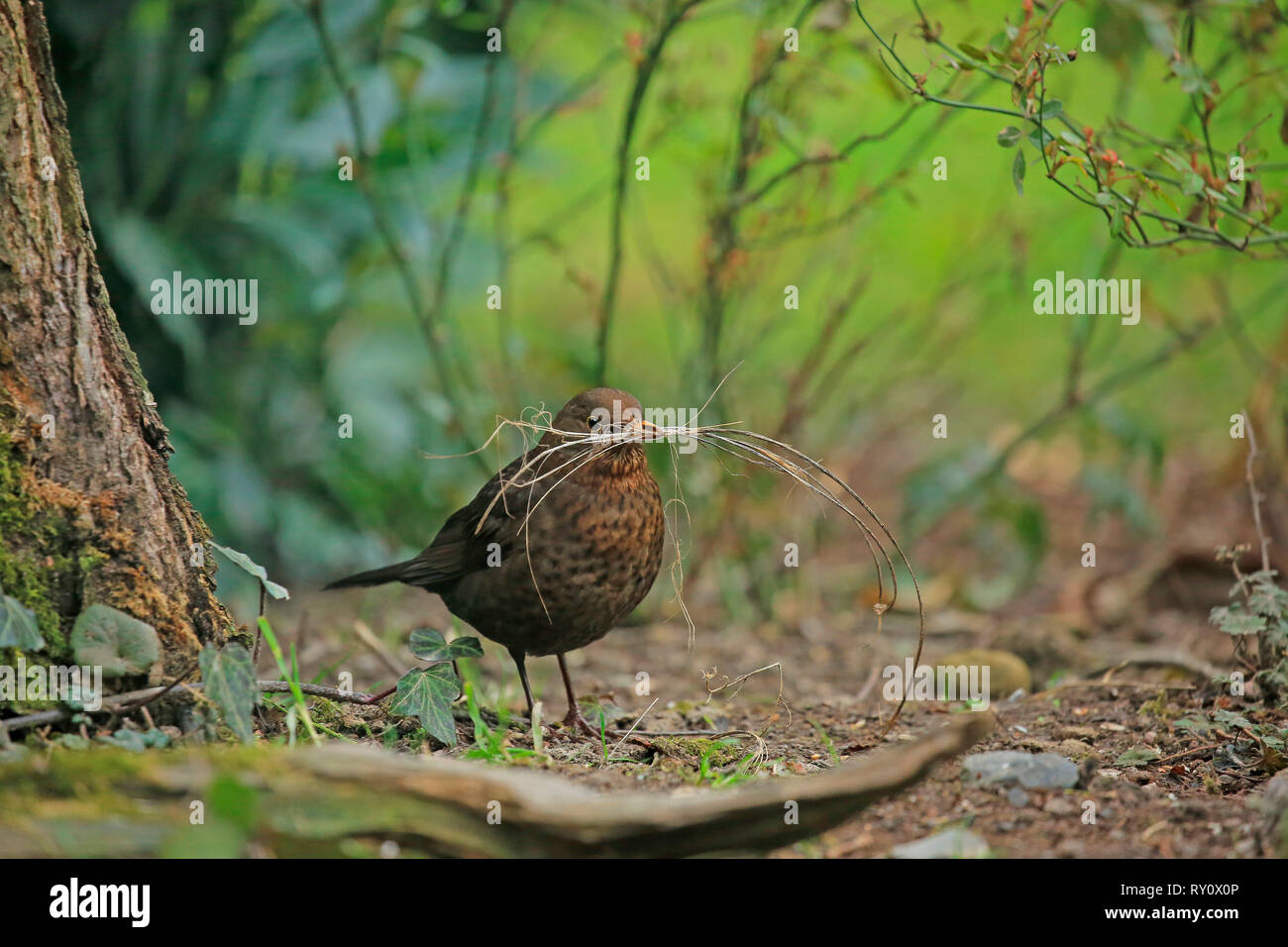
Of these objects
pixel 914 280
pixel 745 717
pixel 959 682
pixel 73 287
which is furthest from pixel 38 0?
pixel 914 280

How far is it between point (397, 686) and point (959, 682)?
2.02m

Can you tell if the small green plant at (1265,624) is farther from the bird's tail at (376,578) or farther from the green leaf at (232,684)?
the green leaf at (232,684)

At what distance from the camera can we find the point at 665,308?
5949 mm

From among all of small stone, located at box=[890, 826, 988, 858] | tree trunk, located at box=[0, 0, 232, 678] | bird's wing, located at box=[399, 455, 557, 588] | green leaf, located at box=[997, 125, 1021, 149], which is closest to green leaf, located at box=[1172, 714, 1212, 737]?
small stone, located at box=[890, 826, 988, 858]

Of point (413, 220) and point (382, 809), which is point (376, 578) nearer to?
point (382, 809)

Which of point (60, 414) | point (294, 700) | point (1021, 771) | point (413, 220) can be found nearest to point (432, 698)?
point (294, 700)

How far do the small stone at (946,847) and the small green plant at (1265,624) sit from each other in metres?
1.26

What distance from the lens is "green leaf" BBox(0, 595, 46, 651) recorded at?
2529 millimetres

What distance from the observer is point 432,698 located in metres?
3.12

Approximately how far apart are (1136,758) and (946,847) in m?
1.05

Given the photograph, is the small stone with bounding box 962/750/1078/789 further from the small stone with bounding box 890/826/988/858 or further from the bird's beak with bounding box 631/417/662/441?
the bird's beak with bounding box 631/417/662/441

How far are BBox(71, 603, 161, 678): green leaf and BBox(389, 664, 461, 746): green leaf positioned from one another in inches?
23.9

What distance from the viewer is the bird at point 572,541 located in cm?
339

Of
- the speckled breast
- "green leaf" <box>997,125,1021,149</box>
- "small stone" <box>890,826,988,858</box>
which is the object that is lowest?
"small stone" <box>890,826,988,858</box>
